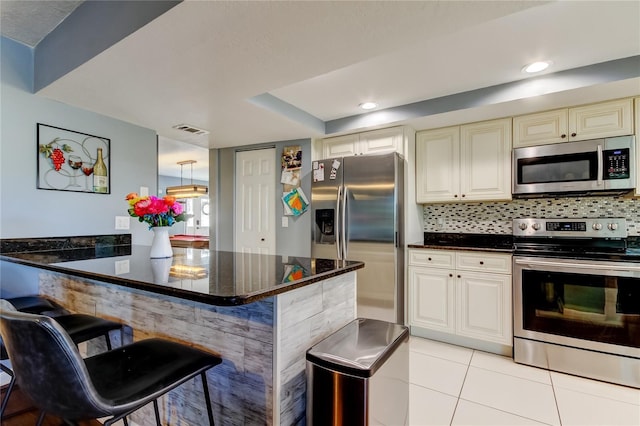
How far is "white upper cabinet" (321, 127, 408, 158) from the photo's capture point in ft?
9.86

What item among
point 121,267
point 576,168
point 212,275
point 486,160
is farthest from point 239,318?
point 576,168

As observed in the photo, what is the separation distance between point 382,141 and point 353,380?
248 cm

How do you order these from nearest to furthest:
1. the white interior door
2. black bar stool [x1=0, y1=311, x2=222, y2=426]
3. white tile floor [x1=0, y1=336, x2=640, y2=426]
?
black bar stool [x1=0, y1=311, x2=222, y2=426] → white tile floor [x1=0, y1=336, x2=640, y2=426] → the white interior door

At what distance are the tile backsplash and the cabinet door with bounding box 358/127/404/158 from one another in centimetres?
85

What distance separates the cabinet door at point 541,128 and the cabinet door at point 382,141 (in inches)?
38.9

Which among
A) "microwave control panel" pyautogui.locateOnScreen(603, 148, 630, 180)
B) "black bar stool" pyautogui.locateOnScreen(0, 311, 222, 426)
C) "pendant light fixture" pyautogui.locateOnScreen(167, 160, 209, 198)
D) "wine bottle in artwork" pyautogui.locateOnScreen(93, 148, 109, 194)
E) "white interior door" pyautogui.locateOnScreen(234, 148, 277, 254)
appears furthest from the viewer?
"pendant light fixture" pyautogui.locateOnScreen(167, 160, 209, 198)

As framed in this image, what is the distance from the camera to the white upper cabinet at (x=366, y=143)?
301 centimetres

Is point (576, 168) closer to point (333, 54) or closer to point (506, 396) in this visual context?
point (506, 396)

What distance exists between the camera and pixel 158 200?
1.80m

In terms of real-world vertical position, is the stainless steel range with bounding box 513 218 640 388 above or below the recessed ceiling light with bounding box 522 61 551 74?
below

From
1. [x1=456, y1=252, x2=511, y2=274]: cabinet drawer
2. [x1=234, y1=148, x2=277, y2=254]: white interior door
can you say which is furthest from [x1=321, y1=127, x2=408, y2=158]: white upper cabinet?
[x1=456, y1=252, x2=511, y2=274]: cabinet drawer

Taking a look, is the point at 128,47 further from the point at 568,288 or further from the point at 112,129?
the point at 568,288

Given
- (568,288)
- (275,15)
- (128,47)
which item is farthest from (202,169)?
(568,288)

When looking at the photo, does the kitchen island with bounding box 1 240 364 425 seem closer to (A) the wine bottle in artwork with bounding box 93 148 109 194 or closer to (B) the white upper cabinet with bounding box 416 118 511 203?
(A) the wine bottle in artwork with bounding box 93 148 109 194
